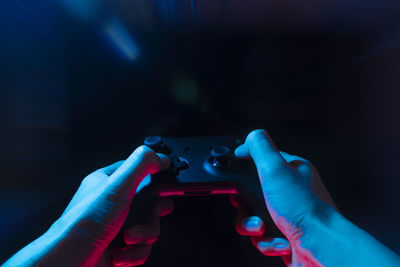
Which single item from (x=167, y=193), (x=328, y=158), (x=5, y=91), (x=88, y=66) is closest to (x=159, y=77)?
(x=88, y=66)

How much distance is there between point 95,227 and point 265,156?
0.48m

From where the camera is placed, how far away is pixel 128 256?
51 centimetres

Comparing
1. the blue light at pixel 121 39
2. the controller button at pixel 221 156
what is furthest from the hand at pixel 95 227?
the blue light at pixel 121 39

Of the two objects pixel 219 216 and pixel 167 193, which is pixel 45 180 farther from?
pixel 219 216

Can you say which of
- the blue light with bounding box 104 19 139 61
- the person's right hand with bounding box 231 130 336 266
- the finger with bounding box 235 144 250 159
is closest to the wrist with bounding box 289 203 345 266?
the person's right hand with bounding box 231 130 336 266

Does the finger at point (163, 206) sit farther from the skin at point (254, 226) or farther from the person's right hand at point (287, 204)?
the person's right hand at point (287, 204)

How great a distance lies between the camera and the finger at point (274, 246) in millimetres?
496

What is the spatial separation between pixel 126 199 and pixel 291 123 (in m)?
0.80

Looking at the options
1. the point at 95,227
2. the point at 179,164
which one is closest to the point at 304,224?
the point at 179,164

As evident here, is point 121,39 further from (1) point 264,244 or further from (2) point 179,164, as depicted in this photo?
(1) point 264,244

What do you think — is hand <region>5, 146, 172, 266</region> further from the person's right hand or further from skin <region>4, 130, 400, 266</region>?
the person's right hand

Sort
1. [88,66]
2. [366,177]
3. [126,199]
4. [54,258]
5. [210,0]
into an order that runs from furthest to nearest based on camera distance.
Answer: [366,177]
[88,66]
[210,0]
[126,199]
[54,258]

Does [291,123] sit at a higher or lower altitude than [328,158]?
higher

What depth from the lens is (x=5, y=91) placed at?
644 millimetres
